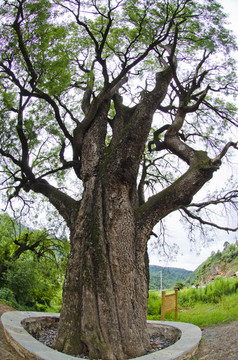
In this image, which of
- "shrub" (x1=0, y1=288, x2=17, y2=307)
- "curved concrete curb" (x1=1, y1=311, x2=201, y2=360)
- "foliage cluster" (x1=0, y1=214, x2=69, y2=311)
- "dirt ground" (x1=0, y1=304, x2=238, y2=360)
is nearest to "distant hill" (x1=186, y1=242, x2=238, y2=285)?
"foliage cluster" (x1=0, y1=214, x2=69, y2=311)

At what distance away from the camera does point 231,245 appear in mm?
16203

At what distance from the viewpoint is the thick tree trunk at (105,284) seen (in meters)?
4.02

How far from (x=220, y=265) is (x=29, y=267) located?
1077cm

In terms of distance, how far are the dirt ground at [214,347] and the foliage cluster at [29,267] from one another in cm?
282

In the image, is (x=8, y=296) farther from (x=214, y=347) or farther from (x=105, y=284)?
(x=214, y=347)

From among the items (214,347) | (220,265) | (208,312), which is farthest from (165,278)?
A: (214,347)

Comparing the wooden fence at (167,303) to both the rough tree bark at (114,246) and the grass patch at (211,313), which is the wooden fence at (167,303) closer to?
the grass patch at (211,313)

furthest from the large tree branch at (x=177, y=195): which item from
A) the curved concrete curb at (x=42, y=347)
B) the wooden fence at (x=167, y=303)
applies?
the wooden fence at (x=167, y=303)

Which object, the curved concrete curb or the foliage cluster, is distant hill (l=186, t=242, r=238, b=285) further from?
the curved concrete curb

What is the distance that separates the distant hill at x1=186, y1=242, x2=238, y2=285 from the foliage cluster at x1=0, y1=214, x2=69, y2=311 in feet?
28.8

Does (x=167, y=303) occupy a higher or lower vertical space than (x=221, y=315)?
higher

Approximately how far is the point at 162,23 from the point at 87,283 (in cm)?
612

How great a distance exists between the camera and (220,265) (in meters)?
15.8

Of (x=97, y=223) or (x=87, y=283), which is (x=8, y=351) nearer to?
(x=87, y=283)
